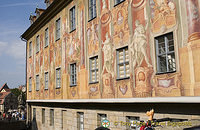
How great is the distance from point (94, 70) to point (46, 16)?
863 cm

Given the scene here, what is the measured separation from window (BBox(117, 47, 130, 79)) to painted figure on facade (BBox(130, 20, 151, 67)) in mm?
591

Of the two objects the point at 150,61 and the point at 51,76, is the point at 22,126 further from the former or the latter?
the point at 150,61

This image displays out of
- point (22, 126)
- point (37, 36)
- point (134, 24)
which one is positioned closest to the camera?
point (134, 24)

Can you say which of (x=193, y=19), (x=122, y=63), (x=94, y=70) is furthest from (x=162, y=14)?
(x=94, y=70)

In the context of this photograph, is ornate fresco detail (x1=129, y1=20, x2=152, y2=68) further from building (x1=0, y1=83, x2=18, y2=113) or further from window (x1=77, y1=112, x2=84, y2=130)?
building (x1=0, y1=83, x2=18, y2=113)

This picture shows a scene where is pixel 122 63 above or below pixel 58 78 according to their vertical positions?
above

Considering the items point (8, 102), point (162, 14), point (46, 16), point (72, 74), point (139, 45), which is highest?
point (46, 16)

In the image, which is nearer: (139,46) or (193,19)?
(193,19)

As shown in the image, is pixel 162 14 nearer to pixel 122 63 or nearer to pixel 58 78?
pixel 122 63

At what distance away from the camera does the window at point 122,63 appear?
391 inches

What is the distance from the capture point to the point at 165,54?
8.11m

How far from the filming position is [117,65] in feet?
34.0

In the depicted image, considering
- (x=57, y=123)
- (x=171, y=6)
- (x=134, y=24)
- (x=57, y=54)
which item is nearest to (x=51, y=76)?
(x=57, y=54)

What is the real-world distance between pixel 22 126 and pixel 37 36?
9.49 m
